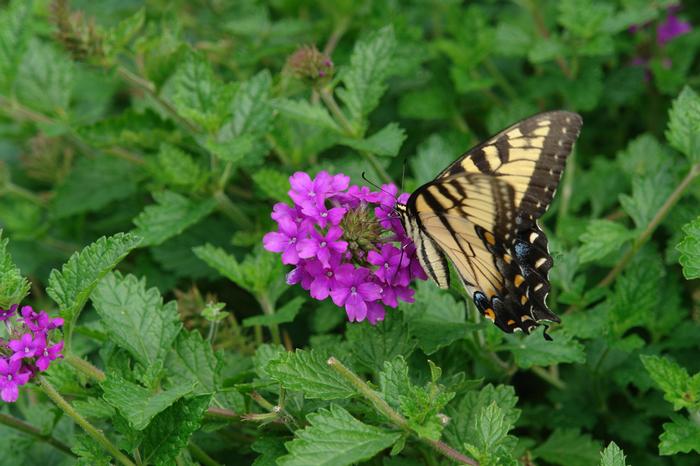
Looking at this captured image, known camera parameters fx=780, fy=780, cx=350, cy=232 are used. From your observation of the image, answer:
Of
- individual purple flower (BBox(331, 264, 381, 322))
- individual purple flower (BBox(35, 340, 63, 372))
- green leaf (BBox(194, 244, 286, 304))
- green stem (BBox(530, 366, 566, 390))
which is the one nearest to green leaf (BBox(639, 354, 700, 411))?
green stem (BBox(530, 366, 566, 390))

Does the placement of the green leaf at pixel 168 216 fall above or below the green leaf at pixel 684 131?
below

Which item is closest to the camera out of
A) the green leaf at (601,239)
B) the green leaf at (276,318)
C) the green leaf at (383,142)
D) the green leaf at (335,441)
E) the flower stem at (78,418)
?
the green leaf at (335,441)

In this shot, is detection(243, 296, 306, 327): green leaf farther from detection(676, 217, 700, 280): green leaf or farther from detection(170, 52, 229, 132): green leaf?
detection(676, 217, 700, 280): green leaf

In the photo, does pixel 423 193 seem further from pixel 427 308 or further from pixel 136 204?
pixel 136 204

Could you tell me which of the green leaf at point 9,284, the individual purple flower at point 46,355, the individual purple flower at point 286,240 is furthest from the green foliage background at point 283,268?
the individual purple flower at point 286,240

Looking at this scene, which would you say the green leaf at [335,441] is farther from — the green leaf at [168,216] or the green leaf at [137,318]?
the green leaf at [168,216]

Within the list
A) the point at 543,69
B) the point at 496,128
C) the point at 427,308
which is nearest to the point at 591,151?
the point at 543,69
